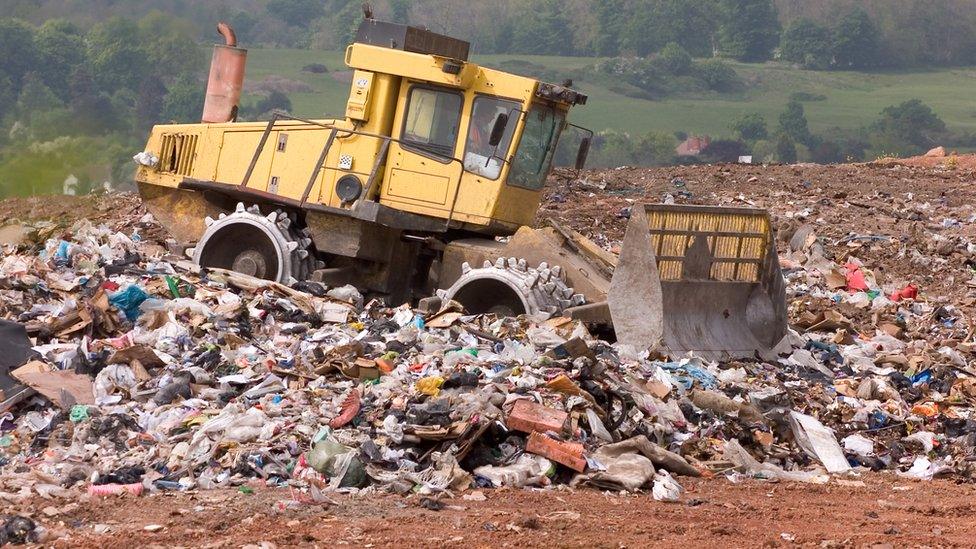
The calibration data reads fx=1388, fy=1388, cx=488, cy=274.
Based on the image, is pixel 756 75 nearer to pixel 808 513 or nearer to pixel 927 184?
pixel 927 184

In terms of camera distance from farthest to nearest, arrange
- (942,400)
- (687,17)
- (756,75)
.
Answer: (687,17), (756,75), (942,400)

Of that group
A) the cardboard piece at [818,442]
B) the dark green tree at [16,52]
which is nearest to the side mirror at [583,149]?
the cardboard piece at [818,442]

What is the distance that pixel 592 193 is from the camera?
18.3 m

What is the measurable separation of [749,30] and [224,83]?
180 ft

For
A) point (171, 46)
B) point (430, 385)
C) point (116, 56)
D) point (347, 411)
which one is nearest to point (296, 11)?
point (116, 56)

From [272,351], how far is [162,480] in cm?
244

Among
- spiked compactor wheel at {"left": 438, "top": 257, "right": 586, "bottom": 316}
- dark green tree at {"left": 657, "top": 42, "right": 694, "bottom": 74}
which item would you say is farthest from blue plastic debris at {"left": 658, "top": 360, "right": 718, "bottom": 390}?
dark green tree at {"left": 657, "top": 42, "right": 694, "bottom": 74}

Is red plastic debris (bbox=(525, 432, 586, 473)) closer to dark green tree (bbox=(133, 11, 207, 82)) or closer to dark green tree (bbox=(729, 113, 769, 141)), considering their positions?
dark green tree (bbox=(133, 11, 207, 82))

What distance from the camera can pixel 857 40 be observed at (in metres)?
61.2

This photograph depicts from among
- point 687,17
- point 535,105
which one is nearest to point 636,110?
point 687,17

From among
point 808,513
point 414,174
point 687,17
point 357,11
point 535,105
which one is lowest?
point 808,513

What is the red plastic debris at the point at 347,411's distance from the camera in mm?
7016

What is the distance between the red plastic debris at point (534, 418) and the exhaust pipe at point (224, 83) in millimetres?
6130

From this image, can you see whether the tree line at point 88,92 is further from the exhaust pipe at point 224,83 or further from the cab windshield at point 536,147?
the cab windshield at point 536,147
